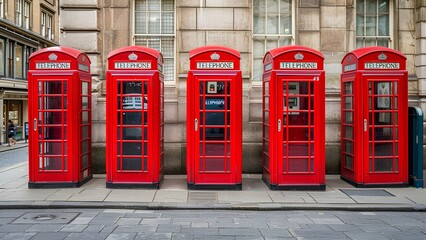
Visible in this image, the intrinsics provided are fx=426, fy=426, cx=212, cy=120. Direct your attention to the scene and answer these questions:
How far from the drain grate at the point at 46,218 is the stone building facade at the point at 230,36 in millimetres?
3935

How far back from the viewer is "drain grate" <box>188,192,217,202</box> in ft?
28.8

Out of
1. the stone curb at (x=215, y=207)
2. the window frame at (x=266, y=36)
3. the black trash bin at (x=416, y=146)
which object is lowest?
the stone curb at (x=215, y=207)

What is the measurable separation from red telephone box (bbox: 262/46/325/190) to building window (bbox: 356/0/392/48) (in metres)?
3.78

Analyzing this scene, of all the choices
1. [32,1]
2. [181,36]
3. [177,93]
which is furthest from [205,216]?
[32,1]

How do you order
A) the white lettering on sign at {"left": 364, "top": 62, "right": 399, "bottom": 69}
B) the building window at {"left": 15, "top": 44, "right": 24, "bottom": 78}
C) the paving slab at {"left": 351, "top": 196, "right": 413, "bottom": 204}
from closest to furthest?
the paving slab at {"left": 351, "top": 196, "right": 413, "bottom": 204} < the white lettering on sign at {"left": 364, "top": 62, "right": 399, "bottom": 69} < the building window at {"left": 15, "top": 44, "right": 24, "bottom": 78}

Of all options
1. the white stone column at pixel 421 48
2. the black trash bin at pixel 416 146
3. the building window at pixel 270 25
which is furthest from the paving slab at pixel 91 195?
the white stone column at pixel 421 48

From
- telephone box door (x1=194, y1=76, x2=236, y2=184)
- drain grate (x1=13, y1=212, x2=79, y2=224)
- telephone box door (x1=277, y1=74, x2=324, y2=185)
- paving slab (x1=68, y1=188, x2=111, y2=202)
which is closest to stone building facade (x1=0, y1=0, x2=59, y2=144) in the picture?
paving slab (x1=68, y1=188, x2=111, y2=202)

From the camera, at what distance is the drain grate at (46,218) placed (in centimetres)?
734

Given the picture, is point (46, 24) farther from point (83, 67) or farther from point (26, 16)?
point (83, 67)

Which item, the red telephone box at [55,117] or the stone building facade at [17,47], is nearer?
the red telephone box at [55,117]

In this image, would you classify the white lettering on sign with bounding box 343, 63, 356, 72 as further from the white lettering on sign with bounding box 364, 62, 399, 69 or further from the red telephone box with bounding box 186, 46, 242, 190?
the red telephone box with bounding box 186, 46, 242, 190

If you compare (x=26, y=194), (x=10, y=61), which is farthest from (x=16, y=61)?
(x=26, y=194)

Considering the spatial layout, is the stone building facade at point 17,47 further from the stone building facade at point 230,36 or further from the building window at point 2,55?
the stone building facade at point 230,36

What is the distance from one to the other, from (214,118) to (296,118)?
6.19ft
